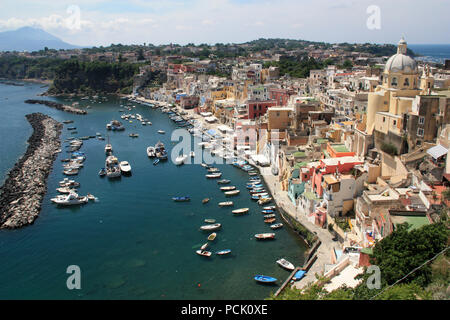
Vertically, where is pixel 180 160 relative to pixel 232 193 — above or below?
above

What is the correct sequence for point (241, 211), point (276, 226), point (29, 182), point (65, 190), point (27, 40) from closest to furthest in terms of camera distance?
point (276, 226) → point (241, 211) → point (65, 190) → point (29, 182) → point (27, 40)

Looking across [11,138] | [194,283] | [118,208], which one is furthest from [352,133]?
[11,138]

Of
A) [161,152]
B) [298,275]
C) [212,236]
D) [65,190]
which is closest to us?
[298,275]

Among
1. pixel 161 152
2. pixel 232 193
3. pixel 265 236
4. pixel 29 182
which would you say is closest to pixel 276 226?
pixel 265 236

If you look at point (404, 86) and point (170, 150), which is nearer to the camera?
point (404, 86)

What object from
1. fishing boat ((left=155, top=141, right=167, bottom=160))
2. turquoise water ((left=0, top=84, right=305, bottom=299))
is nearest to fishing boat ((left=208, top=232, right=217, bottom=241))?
turquoise water ((left=0, top=84, right=305, bottom=299))

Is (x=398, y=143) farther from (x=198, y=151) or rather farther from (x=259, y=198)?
(x=198, y=151)

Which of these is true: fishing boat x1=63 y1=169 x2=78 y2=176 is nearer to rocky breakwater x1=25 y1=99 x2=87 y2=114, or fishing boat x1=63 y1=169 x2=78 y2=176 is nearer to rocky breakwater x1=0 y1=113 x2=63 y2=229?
rocky breakwater x1=0 y1=113 x2=63 y2=229

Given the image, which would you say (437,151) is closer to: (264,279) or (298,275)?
(298,275)
